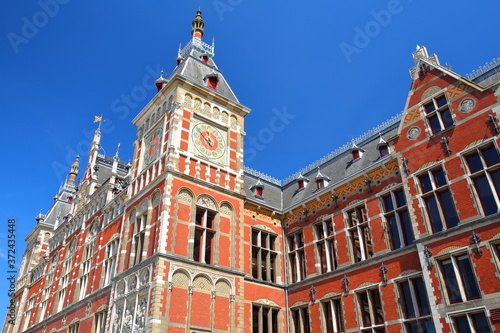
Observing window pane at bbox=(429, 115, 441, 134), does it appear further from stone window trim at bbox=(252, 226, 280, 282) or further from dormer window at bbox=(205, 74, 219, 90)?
dormer window at bbox=(205, 74, 219, 90)

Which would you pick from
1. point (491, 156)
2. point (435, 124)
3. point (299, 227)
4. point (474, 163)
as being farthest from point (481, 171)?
point (299, 227)

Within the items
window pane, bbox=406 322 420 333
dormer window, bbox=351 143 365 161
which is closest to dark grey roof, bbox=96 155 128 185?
dormer window, bbox=351 143 365 161

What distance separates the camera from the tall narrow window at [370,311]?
20203mm

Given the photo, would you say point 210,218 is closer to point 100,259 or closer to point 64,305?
point 100,259

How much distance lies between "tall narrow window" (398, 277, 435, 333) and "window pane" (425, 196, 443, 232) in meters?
2.56

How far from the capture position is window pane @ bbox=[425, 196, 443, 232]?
18.7 metres

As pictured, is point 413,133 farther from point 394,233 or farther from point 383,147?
point 394,233

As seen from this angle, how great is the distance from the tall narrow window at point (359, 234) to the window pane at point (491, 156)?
692cm

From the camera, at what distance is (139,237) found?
81.4 ft

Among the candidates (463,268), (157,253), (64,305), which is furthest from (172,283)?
(64,305)

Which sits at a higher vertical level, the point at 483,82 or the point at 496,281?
the point at 483,82

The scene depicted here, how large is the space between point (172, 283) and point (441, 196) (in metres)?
13.8

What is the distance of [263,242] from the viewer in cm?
2731

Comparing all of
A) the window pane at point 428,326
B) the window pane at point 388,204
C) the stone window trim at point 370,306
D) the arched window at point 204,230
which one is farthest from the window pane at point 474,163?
the arched window at point 204,230
